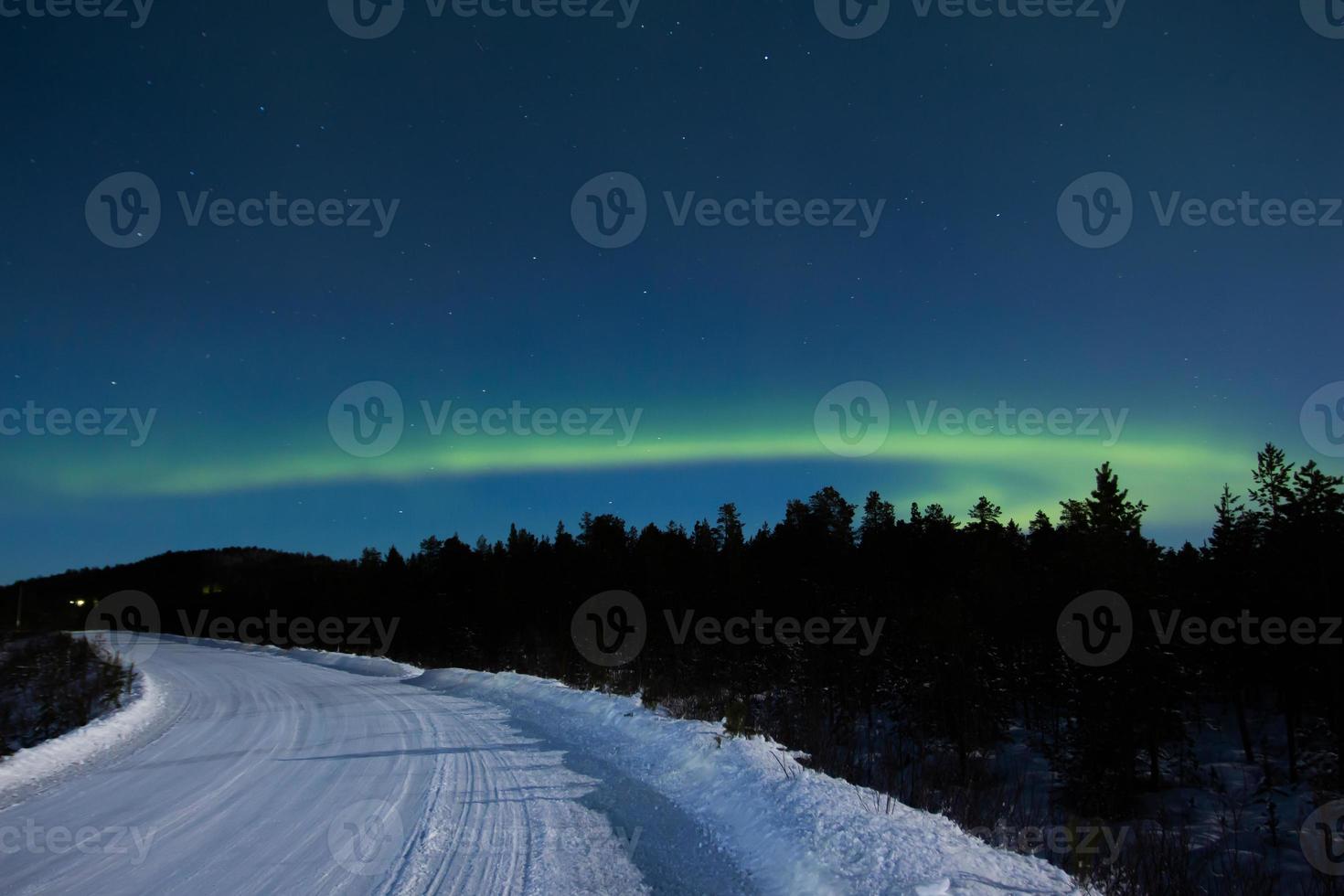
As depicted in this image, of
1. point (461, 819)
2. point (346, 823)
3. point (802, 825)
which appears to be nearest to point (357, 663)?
point (346, 823)

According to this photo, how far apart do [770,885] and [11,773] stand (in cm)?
1022

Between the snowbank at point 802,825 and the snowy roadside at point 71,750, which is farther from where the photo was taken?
the snowy roadside at point 71,750

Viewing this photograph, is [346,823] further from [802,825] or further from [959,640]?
[959,640]

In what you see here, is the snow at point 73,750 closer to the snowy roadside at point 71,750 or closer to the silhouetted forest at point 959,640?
the snowy roadside at point 71,750

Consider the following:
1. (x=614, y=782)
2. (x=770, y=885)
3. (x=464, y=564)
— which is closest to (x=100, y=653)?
(x=614, y=782)

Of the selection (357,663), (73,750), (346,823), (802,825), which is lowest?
(357,663)

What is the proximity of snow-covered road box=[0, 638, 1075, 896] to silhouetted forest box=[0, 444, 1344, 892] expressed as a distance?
2.00 meters

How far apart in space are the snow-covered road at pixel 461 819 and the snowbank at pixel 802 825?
0.02 m

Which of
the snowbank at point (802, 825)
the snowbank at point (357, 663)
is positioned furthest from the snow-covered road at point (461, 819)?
the snowbank at point (357, 663)

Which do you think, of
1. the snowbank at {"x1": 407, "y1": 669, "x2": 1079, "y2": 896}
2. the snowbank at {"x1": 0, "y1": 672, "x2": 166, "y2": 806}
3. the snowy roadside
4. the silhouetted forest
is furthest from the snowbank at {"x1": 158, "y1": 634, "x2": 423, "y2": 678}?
the snowbank at {"x1": 407, "y1": 669, "x2": 1079, "y2": 896}

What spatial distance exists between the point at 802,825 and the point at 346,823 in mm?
4440

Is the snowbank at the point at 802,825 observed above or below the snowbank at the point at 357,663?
above

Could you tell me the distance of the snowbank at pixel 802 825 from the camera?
483 centimetres

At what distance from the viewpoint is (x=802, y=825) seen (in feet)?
19.9
